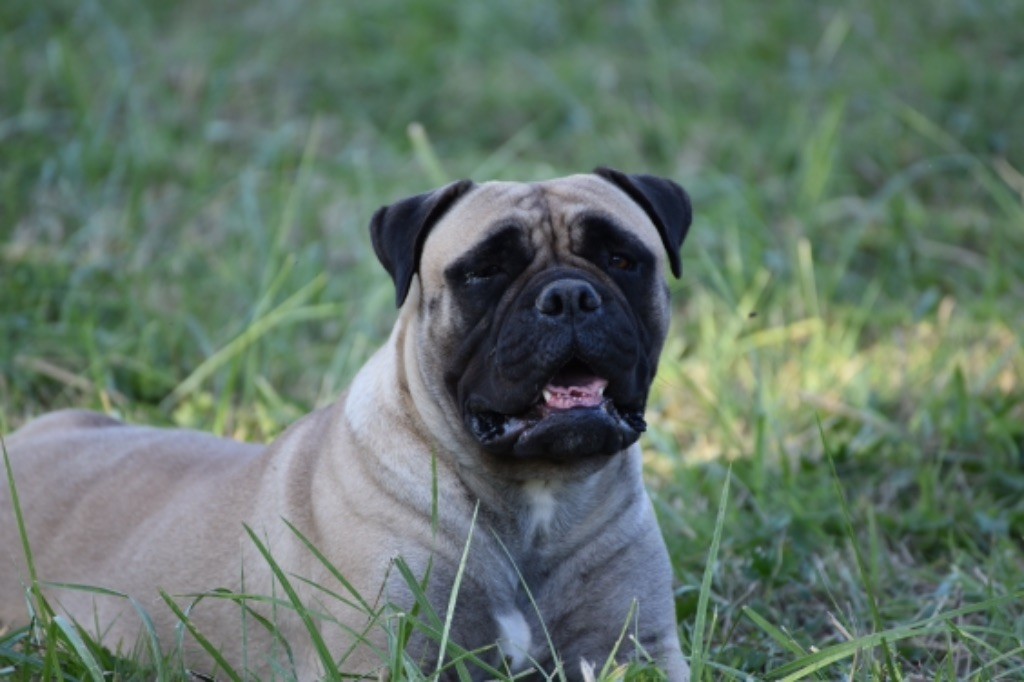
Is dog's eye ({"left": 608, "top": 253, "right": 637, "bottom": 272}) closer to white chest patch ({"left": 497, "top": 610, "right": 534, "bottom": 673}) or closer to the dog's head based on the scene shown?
the dog's head

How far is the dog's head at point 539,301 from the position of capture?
11.5 feet

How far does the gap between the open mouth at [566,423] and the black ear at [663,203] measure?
17.5 inches

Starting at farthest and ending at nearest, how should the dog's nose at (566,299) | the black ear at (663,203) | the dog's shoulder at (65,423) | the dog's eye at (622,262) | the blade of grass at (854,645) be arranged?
the dog's shoulder at (65,423) → the black ear at (663,203) → the dog's eye at (622,262) → the dog's nose at (566,299) → the blade of grass at (854,645)

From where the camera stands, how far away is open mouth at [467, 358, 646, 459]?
11.5ft

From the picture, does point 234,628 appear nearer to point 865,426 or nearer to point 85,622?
point 85,622

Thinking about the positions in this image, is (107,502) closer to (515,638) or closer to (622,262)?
(515,638)

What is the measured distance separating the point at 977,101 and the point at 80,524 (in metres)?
6.09

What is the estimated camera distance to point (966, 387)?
5555mm

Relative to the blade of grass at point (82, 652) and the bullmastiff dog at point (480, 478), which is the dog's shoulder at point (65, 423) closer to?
the bullmastiff dog at point (480, 478)

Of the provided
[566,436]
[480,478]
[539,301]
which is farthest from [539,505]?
[539,301]

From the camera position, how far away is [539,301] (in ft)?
11.4

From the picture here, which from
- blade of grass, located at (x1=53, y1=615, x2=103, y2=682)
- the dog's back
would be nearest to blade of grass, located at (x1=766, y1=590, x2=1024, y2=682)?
blade of grass, located at (x1=53, y1=615, x2=103, y2=682)

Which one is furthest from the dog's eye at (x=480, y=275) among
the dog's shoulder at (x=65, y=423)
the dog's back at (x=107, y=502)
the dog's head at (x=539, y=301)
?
the dog's shoulder at (x=65, y=423)

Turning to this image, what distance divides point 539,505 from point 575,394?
32 centimetres
